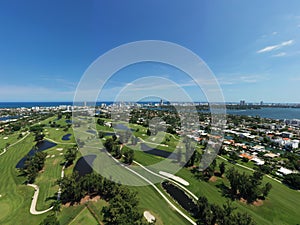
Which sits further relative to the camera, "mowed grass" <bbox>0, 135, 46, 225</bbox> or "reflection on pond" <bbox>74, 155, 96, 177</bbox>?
"reflection on pond" <bbox>74, 155, 96, 177</bbox>

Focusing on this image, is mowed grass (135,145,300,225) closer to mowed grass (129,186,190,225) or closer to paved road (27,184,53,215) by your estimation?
mowed grass (129,186,190,225)

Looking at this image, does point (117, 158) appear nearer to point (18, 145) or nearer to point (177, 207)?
point (177, 207)

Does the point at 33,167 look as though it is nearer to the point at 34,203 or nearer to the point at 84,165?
the point at 84,165

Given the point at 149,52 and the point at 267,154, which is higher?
the point at 149,52

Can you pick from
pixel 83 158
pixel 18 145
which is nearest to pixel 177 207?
pixel 83 158

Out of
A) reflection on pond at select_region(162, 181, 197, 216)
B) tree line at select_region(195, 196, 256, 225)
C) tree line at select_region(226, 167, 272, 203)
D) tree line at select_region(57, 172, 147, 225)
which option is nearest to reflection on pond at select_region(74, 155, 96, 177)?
tree line at select_region(57, 172, 147, 225)

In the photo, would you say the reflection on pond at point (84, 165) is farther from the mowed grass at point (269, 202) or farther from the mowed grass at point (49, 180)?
the mowed grass at point (269, 202)

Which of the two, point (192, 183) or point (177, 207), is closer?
point (177, 207)

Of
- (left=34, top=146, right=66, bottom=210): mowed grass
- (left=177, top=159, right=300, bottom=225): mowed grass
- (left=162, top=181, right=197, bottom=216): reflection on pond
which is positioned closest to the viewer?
(left=177, top=159, right=300, bottom=225): mowed grass
